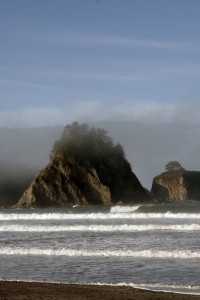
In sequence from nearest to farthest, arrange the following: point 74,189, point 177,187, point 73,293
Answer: point 73,293
point 74,189
point 177,187

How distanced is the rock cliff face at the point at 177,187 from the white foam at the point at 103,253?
392ft

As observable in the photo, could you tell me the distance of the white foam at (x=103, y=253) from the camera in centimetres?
2011

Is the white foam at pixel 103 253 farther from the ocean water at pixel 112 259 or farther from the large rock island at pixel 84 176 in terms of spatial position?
the large rock island at pixel 84 176

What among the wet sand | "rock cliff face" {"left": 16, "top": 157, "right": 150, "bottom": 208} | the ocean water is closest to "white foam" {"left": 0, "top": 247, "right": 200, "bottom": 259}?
the ocean water

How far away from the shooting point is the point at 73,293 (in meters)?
13.2

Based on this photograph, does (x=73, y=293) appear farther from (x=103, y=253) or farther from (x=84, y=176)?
(x=84, y=176)

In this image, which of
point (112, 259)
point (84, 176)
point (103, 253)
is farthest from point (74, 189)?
point (112, 259)

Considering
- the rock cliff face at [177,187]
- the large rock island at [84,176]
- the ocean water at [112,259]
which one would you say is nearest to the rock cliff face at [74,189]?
the large rock island at [84,176]

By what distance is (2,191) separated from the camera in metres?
127

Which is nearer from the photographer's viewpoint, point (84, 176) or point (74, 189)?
point (74, 189)

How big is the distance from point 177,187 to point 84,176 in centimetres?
4481

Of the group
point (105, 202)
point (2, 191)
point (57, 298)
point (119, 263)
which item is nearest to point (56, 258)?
point (119, 263)

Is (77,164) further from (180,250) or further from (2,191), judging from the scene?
(180,250)

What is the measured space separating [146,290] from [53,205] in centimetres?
8986
